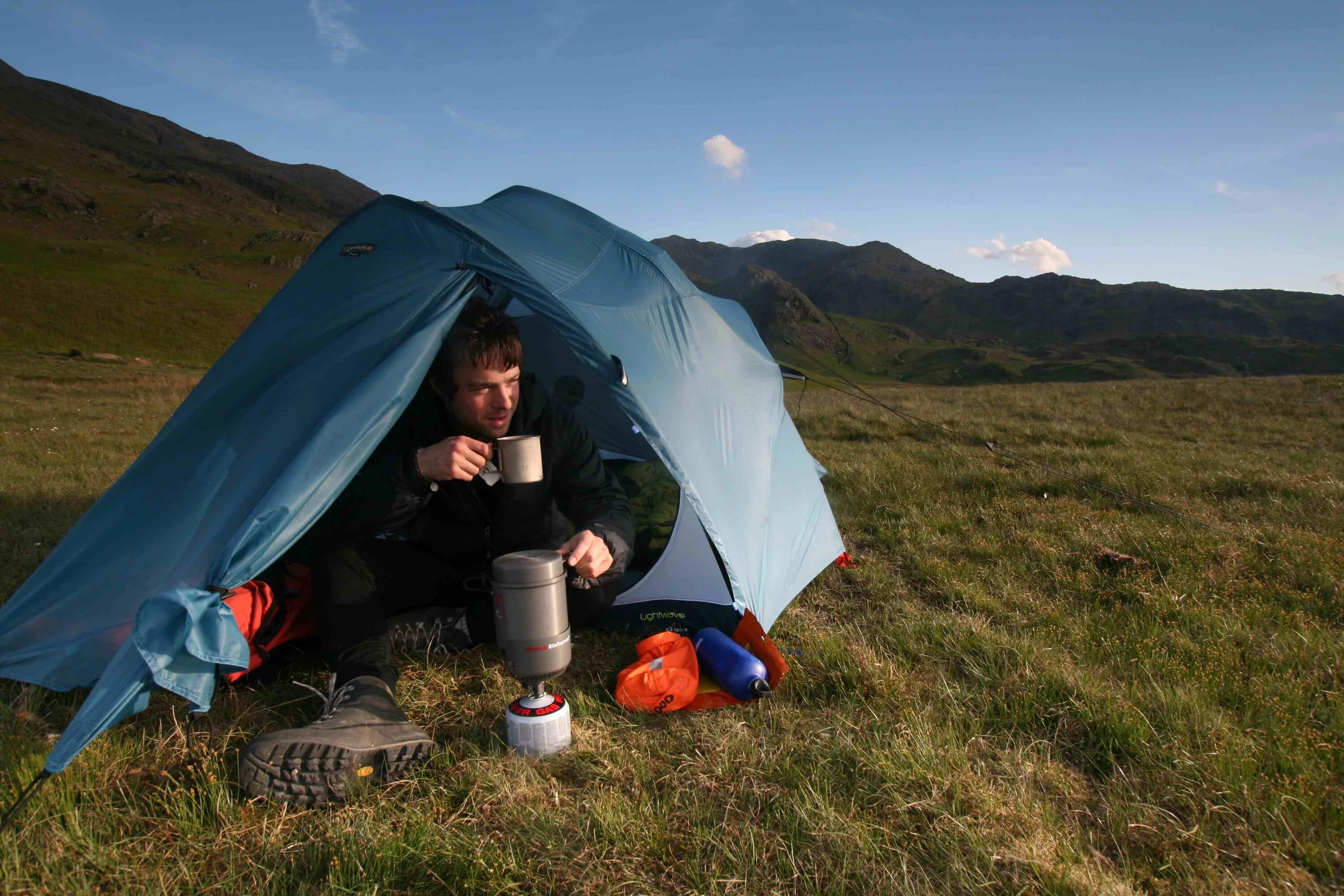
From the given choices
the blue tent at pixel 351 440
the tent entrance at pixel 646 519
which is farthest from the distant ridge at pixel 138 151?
the blue tent at pixel 351 440

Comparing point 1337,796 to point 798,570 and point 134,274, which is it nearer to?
point 798,570

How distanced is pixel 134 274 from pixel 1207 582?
78549mm

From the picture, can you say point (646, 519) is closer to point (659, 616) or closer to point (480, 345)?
point (659, 616)

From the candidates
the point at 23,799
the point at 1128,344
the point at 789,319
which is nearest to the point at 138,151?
the point at 789,319

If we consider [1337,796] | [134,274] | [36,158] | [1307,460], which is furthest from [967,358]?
[36,158]

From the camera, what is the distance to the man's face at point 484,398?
139 inches

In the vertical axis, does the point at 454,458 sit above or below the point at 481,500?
above

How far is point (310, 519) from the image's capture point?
9.77 ft

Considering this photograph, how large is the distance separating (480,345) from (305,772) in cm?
194

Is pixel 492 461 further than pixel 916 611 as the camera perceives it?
No

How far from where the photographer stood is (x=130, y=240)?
287 feet

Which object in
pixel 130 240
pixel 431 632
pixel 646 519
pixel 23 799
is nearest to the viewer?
pixel 23 799

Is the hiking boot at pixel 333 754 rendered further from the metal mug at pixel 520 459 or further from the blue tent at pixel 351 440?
the metal mug at pixel 520 459

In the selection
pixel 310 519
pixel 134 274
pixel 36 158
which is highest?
pixel 36 158
